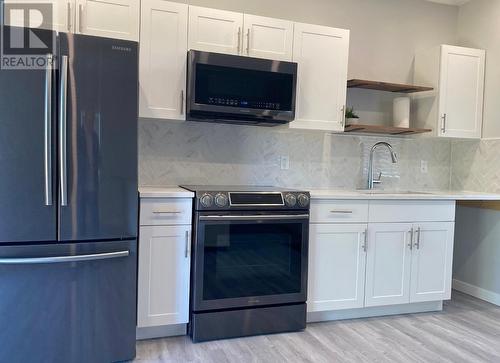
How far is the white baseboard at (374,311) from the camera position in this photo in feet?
9.93

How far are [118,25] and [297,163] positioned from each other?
1681 mm

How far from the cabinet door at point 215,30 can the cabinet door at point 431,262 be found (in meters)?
1.88

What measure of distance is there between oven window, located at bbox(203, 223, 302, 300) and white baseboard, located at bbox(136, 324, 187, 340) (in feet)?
1.03

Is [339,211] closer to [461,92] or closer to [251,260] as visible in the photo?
[251,260]

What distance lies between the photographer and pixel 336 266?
2.95m

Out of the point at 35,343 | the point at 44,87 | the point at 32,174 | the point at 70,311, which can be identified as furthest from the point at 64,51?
the point at 35,343

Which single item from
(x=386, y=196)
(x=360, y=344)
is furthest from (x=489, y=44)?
(x=360, y=344)

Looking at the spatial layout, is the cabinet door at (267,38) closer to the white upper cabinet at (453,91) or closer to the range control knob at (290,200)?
the range control knob at (290,200)

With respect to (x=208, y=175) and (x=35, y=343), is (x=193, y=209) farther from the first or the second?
(x=35, y=343)

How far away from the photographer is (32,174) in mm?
2057

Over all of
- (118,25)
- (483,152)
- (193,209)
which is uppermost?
(118,25)

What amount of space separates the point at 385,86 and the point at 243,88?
1.36m

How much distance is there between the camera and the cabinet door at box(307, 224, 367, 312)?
2.90 m

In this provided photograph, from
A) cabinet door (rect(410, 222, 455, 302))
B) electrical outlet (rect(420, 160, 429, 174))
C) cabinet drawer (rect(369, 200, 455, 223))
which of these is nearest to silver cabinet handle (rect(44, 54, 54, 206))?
cabinet drawer (rect(369, 200, 455, 223))
